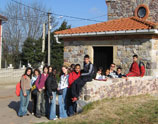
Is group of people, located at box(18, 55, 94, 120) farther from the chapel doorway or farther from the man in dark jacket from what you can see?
the chapel doorway

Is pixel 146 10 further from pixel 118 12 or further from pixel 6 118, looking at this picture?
pixel 6 118

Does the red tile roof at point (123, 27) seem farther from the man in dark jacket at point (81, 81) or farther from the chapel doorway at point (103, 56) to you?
the man in dark jacket at point (81, 81)

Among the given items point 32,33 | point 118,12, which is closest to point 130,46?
point 118,12

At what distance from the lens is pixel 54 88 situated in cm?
721

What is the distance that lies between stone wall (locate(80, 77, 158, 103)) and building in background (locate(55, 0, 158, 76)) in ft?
2.09

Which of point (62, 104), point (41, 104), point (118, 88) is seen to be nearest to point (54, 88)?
point (62, 104)

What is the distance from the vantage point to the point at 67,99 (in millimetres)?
7234

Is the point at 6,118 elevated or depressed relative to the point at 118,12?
depressed

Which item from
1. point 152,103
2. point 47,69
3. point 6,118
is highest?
point 47,69

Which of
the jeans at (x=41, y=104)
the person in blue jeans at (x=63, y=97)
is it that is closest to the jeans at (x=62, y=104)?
the person in blue jeans at (x=63, y=97)

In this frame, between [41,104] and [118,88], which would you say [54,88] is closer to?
[41,104]

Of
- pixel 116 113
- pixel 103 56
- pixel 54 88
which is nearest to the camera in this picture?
pixel 116 113

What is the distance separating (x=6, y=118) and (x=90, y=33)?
5205mm

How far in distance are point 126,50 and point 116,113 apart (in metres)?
4.67
